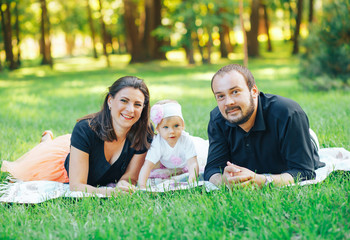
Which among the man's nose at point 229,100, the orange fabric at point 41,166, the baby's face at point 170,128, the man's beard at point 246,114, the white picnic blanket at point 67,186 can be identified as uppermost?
the man's nose at point 229,100

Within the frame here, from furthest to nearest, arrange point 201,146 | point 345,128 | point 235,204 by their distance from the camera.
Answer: point 345,128 → point 201,146 → point 235,204

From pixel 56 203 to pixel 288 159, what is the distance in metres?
2.05

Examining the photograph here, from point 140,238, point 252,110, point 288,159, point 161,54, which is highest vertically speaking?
point 161,54

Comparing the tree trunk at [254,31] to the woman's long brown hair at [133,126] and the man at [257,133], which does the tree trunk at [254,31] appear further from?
the man at [257,133]

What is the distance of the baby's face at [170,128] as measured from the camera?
389cm

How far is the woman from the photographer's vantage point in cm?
364

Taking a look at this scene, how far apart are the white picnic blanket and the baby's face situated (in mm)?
456

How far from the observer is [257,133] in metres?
3.39

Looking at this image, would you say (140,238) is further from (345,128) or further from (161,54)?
(161,54)

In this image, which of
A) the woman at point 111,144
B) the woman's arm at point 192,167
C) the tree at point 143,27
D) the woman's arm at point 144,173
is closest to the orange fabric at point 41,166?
the woman at point 111,144

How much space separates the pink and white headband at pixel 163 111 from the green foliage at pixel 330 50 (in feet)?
23.2

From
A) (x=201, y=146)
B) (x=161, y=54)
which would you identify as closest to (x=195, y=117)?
(x=201, y=146)

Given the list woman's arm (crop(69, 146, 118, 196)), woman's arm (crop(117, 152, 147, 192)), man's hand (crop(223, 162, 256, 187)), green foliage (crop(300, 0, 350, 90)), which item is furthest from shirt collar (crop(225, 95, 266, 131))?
green foliage (crop(300, 0, 350, 90))

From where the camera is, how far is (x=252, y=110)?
325 cm
